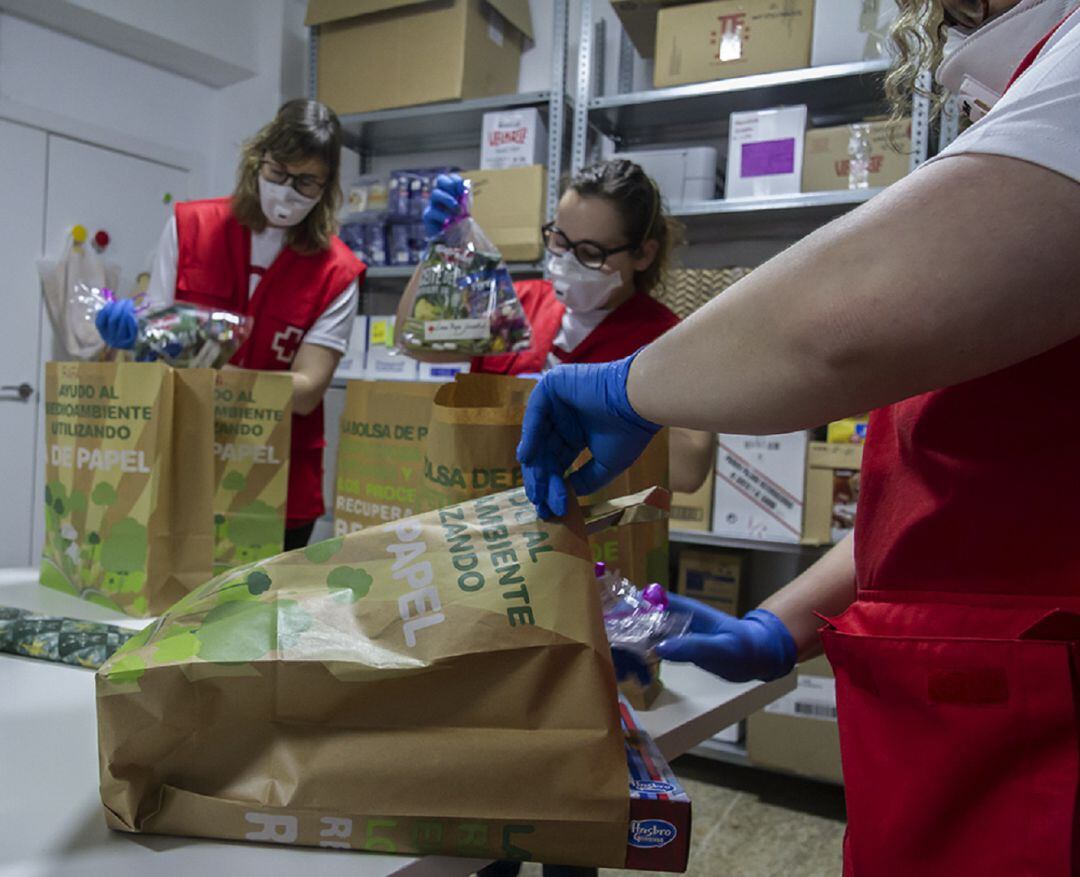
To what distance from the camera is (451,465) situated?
89 centimetres

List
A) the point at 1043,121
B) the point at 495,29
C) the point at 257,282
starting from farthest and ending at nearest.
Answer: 1. the point at 495,29
2. the point at 257,282
3. the point at 1043,121

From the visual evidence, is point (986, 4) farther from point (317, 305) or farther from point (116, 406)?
point (317, 305)

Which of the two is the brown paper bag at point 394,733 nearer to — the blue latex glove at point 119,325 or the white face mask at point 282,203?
the blue latex glove at point 119,325

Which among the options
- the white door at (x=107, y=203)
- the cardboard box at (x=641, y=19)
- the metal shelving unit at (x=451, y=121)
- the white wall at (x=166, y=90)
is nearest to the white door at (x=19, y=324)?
the white door at (x=107, y=203)

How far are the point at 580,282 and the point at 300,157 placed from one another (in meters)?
0.60

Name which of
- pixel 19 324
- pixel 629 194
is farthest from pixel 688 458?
pixel 19 324

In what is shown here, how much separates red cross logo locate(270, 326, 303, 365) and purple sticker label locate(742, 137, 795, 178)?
4.89 feet

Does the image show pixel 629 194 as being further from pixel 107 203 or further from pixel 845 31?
pixel 107 203

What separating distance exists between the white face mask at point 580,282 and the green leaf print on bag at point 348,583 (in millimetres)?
1220

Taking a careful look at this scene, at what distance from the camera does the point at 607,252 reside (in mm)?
1789

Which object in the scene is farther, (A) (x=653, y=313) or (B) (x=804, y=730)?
(B) (x=804, y=730)

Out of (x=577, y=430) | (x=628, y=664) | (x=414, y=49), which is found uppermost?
(x=414, y=49)

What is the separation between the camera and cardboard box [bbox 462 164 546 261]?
281 centimetres

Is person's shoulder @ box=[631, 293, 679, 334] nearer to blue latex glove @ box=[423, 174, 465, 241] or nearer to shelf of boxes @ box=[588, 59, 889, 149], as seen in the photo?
blue latex glove @ box=[423, 174, 465, 241]
